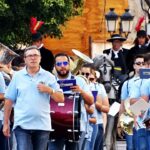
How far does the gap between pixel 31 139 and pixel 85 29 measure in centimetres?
3245

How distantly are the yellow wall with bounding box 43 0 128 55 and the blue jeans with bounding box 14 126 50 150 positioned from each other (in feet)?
104

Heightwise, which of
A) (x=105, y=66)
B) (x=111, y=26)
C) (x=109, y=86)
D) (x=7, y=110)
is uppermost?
(x=111, y=26)

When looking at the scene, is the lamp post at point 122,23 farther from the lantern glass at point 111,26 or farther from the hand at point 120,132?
the hand at point 120,132

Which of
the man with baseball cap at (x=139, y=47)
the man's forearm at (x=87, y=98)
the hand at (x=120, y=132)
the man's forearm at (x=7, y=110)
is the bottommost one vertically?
the man's forearm at (x=7, y=110)

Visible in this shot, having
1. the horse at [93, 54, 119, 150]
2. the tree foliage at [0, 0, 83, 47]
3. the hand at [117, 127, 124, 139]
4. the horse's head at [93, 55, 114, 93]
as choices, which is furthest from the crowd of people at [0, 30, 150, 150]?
the tree foliage at [0, 0, 83, 47]

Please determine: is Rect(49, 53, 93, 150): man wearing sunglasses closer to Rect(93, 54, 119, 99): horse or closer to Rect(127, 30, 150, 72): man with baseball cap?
Rect(93, 54, 119, 99): horse

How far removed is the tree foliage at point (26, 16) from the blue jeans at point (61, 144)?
709 inches

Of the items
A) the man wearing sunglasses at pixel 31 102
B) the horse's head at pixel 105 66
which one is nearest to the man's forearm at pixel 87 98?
the man wearing sunglasses at pixel 31 102

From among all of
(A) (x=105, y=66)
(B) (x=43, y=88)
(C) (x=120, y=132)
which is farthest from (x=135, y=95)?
(A) (x=105, y=66)

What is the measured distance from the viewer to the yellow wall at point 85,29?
45.7 metres

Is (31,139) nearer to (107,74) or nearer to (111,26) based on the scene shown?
(107,74)

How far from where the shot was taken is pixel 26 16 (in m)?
34.3

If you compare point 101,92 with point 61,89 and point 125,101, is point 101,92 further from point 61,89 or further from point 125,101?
point 61,89

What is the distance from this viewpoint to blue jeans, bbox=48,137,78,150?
14.9 meters
